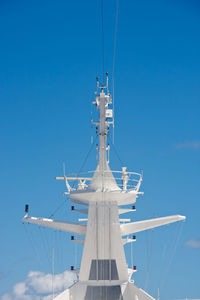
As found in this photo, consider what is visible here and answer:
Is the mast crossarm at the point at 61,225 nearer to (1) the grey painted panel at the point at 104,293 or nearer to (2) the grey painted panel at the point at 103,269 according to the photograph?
(2) the grey painted panel at the point at 103,269

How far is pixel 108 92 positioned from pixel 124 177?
5839 mm

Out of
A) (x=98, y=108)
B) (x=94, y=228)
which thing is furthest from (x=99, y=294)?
(x=98, y=108)

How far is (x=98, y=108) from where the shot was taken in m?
42.1

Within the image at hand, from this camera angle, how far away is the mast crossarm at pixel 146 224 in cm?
4094

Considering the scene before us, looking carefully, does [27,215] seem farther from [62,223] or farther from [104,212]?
[104,212]

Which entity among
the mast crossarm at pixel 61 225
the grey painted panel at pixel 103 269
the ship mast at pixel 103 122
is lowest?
the grey painted panel at pixel 103 269

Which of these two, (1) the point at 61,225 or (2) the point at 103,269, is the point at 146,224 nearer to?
(2) the point at 103,269

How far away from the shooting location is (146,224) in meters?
41.5

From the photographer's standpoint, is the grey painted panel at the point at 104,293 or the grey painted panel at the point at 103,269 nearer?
the grey painted panel at the point at 104,293

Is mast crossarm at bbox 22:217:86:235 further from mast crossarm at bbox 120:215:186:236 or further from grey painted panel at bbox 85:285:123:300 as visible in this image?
grey painted panel at bbox 85:285:123:300

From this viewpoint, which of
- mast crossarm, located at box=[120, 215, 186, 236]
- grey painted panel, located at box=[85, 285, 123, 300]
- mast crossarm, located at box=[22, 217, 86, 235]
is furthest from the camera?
mast crossarm, located at box=[22, 217, 86, 235]

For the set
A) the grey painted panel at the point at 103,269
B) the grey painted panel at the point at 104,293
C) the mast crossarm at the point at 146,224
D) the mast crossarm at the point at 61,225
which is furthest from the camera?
the mast crossarm at the point at 61,225

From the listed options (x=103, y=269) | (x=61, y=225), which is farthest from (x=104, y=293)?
(x=61, y=225)

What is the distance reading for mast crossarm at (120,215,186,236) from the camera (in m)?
40.9
